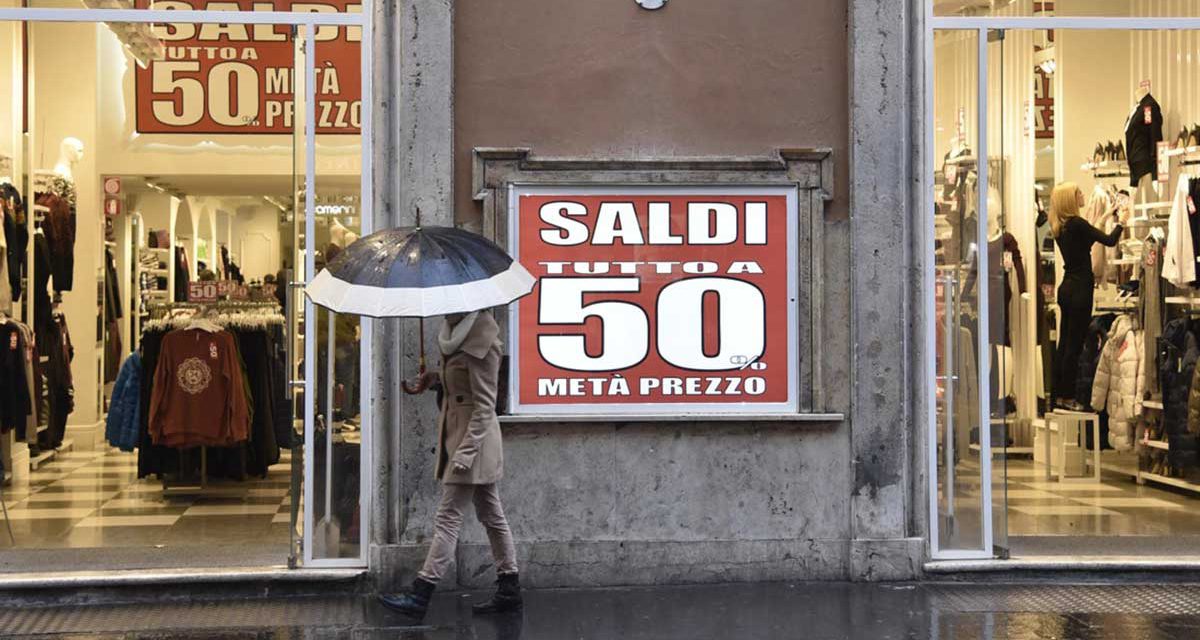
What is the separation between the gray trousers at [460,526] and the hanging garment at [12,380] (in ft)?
15.5

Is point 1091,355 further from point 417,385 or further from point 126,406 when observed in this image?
point 126,406

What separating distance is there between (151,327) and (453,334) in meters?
4.69

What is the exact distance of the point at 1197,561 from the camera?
27.2 ft

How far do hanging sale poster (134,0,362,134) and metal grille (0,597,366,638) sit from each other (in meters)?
2.56

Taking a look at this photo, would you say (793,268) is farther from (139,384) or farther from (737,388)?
(139,384)

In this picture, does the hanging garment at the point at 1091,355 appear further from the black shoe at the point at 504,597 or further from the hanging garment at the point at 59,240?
the hanging garment at the point at 59,240

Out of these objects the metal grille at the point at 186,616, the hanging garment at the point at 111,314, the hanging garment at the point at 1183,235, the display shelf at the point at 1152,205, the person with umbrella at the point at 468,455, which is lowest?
the metal grille at the point at 186,616

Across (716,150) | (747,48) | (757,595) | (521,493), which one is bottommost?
(757,595)

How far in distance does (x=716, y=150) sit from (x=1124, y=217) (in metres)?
5.16

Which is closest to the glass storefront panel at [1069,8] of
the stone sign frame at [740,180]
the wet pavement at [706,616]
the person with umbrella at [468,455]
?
the stone sign frame at [740,180]

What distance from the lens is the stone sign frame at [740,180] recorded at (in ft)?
26.4

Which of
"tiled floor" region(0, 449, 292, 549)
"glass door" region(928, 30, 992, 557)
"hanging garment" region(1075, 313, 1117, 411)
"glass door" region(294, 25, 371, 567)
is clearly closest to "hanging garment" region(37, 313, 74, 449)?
"tiled floor" region(0, 449, 292, 549)

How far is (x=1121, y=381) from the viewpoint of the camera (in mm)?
11680

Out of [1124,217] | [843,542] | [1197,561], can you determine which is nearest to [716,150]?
[843,542]
